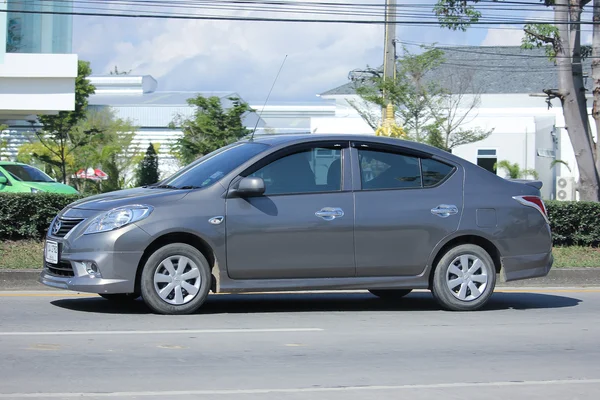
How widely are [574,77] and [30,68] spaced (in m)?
15.7

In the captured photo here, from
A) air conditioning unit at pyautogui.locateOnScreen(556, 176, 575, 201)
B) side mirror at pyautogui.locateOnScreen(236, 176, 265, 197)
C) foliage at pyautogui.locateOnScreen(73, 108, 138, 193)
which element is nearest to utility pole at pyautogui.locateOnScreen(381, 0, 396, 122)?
side mirror at pyautogui.locateOnScreen(236, 176, 265, 197)

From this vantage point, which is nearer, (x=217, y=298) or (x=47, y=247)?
(x=47, y=247)

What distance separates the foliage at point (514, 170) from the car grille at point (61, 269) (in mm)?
34474

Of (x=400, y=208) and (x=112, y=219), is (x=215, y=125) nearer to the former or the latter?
(x=400, y=208)

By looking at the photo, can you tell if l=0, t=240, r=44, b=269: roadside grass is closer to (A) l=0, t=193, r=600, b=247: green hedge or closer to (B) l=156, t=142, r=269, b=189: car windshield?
(A) l=0, t=193, r=600, b=247: green hedge

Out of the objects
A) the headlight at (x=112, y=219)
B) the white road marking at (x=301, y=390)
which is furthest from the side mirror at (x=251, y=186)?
the white road marking at (x=301, y=390)

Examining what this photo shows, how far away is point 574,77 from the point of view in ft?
69.4

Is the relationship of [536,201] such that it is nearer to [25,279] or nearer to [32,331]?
Answer: [32,331]

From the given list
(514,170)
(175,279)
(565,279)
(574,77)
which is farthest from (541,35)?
(514,170)

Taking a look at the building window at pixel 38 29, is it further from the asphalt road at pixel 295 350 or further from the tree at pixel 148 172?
the asphalt road at pixel 295 350

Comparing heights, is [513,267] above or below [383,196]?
below

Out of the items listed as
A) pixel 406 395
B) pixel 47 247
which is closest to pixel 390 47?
pixel 47 247

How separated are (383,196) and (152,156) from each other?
20.6 m

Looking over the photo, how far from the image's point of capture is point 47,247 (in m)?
9.11
